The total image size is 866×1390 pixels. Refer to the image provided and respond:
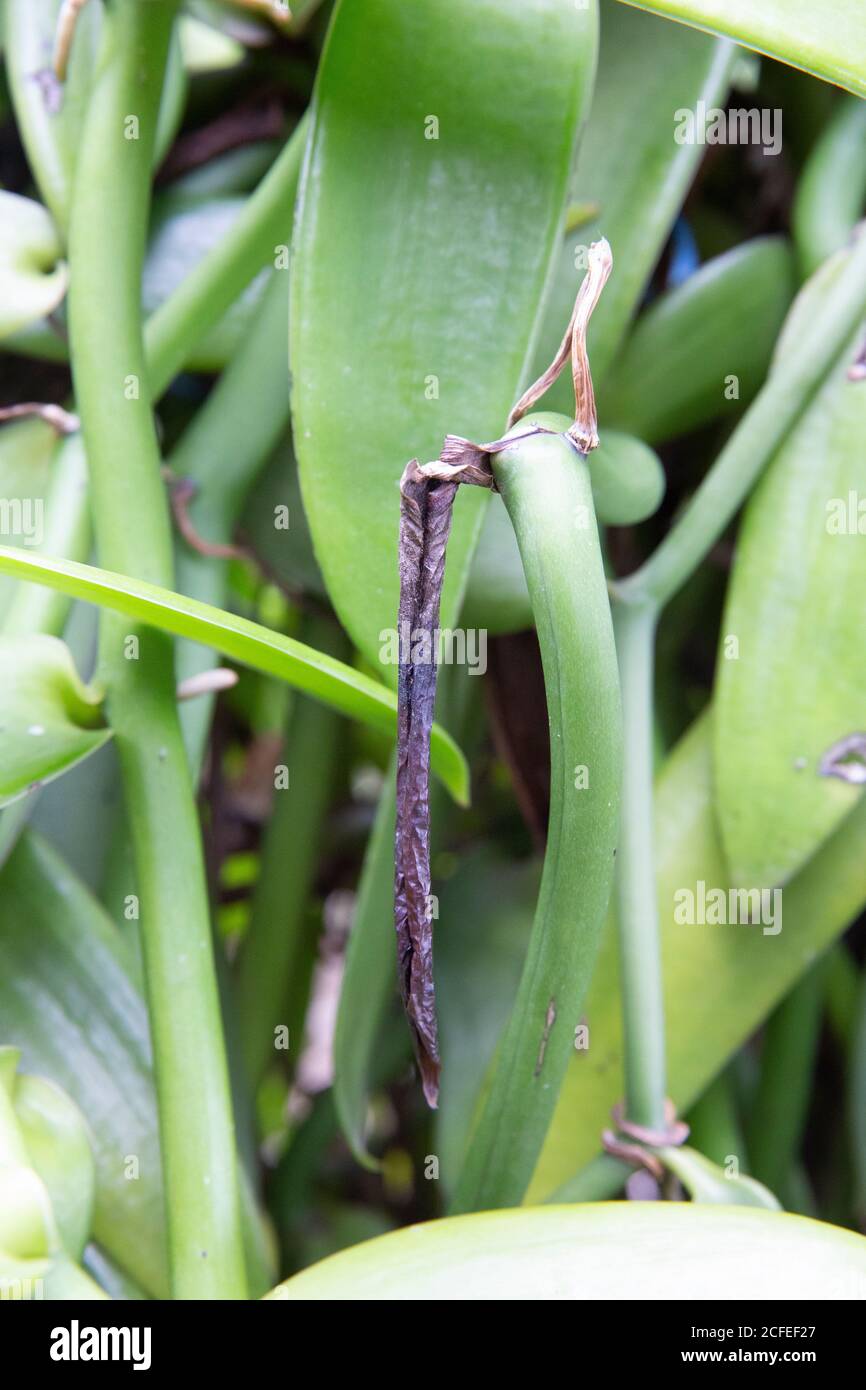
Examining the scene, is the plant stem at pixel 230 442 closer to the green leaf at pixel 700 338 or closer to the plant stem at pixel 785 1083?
the green leaf at pixel 700 338

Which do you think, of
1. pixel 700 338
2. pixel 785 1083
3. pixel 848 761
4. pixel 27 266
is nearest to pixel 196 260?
pixel 27 266

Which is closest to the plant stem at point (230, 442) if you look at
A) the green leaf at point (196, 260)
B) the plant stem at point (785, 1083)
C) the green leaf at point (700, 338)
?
the green leaf at point (196, 260)

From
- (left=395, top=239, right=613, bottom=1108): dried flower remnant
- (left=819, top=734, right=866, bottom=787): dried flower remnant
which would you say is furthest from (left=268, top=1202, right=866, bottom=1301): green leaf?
(left=819, top=734, right=866, bottom=787): dried flower remnant

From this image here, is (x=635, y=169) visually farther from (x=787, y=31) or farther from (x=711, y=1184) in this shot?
(x=711, y=1184)

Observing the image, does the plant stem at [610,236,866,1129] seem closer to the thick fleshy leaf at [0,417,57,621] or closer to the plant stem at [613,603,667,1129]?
the plant stem at [613,603,667,1129]

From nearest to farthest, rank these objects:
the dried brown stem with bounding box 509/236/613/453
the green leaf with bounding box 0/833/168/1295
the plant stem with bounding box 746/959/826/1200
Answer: the dried brown stem with bounding box 509/236/613/453 → the green leaf with bounding box 0/833/168/1295 → the plant stem with bounding box 746/959/826/1200

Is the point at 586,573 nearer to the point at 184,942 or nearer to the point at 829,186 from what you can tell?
the point at 184,942
